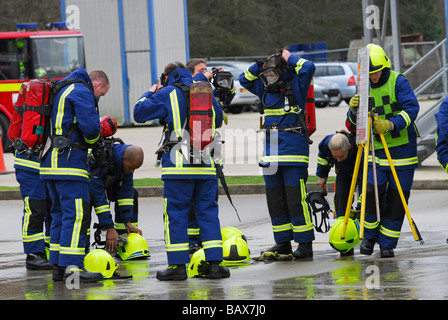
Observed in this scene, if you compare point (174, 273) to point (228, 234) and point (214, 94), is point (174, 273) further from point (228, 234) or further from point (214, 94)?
point (214, 94)

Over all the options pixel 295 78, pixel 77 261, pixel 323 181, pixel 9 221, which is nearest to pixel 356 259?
pixel 323 181

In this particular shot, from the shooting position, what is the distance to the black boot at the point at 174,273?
7832mm

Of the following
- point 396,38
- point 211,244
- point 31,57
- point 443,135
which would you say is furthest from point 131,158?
point 31,57

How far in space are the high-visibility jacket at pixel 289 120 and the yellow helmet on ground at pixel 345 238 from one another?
26.5 inches

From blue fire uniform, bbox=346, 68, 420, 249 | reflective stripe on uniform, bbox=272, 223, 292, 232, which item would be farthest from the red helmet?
blue fire uniform, bbox=346, 68, 420, 249

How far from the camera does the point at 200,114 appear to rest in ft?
25.6

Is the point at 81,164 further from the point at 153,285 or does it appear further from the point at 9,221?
the point at 9,221

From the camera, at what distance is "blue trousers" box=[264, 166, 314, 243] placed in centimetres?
880

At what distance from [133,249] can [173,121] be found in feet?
6.40

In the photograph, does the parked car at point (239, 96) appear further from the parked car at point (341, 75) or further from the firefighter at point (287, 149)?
the firefighter at point (287, 149)

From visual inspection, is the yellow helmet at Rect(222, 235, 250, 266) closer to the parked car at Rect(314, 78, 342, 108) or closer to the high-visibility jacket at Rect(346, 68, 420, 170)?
the high-visibility jacket at Rect(346, 68, 420, 170)

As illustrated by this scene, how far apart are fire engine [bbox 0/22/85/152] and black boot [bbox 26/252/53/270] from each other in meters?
15.1

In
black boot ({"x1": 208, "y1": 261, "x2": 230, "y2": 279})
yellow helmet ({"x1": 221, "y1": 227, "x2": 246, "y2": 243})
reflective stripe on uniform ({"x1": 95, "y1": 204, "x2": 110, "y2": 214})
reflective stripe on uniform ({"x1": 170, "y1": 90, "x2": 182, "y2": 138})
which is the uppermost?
→ reflective stripe on uniform ({"x1": 170, "y1": 90, "x2": 182, "y2": 138})
